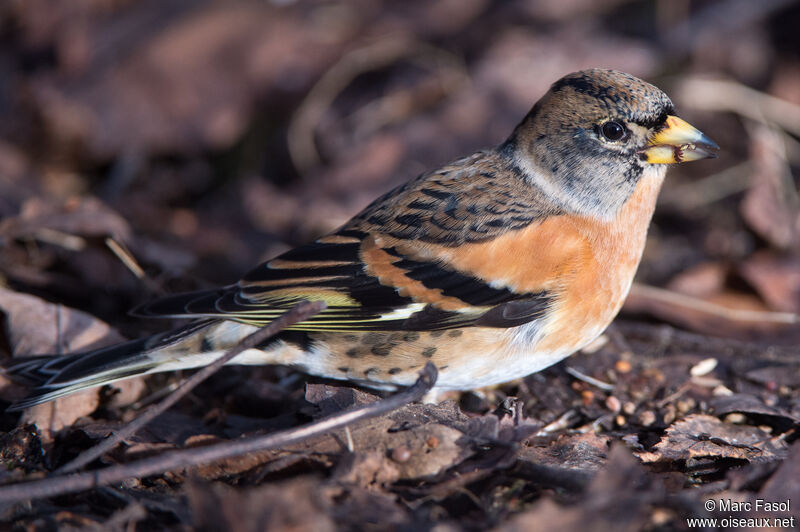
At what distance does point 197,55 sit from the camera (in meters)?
6.34

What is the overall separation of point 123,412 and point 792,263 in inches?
160

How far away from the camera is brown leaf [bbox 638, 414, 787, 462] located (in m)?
3.05

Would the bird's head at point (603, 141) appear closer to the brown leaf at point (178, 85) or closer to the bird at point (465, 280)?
the bird at point (465, 280)

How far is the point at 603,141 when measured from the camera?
3.52 meters

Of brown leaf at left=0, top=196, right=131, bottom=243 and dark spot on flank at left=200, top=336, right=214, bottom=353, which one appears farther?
brown leaf at left=0, top=196, right=131, bottom=243

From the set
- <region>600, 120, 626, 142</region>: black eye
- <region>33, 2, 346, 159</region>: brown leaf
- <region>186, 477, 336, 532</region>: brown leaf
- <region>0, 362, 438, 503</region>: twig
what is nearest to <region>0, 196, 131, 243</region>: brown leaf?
<region>33, 2, 346, 159</region>: brown leaf

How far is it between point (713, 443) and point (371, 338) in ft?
4.86

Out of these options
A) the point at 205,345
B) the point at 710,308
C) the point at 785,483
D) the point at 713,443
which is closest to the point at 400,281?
the point at 205,345

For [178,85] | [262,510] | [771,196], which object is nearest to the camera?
[262,510]

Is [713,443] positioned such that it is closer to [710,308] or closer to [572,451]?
[572,451]

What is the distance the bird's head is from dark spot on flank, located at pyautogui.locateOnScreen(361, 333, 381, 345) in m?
1.06

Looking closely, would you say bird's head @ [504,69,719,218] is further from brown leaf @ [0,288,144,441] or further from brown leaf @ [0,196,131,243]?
brown leaf @ [0,196,131,243]

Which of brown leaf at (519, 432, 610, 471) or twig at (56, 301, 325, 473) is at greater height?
twig at (56, 301, 325, 473)

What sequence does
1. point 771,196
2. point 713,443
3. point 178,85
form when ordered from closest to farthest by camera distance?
point 713,443 < point 771,196 < point 178,85
